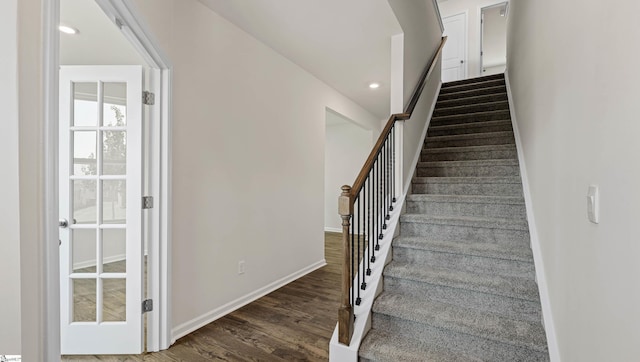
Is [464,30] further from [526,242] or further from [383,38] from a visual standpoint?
[526,242]

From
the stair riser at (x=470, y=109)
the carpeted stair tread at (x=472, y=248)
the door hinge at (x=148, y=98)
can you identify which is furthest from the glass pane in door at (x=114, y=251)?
the stair riser at (x=470, y=109)

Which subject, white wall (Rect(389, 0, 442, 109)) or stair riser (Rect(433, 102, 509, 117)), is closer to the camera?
white wall (Rect(389, 0, 442, 109))

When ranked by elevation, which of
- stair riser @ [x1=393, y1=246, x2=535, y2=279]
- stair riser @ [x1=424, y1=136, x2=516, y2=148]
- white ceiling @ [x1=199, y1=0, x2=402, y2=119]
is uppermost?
white ceiling @ [x1=199, y1=0, x2=402, y2=119]

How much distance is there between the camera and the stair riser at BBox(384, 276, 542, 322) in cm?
163

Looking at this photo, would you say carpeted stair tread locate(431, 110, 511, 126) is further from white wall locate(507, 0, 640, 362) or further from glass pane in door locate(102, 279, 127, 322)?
glass pane in door locate(102, 279, 127, 322)

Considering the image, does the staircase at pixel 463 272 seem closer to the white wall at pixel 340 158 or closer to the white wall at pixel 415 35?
the white wall at pixel 415 35

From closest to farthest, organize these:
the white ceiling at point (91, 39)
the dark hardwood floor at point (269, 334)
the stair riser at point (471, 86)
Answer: the dark hardwood floor at point (269, 334), the white ceiling at point (91, 39), the stair riser at point (471, 86)

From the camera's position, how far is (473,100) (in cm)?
391

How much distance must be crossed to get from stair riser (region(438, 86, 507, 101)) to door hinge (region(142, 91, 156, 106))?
3961 millimetres

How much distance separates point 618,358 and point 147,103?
2604 mm

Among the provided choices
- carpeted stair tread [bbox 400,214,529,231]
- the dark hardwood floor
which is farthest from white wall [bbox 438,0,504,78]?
the dark hardwood floor

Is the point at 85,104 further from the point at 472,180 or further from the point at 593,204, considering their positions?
the point at 472,180

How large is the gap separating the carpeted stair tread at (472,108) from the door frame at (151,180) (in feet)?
11.3

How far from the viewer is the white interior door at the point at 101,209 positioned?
6.24 feet
